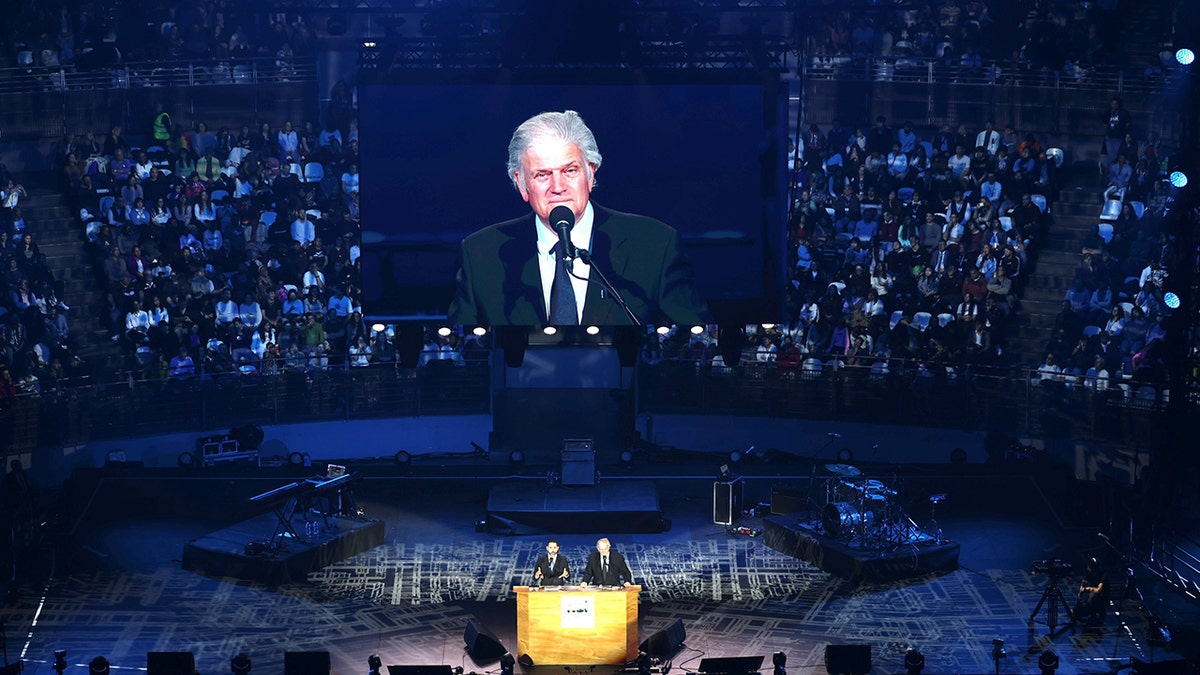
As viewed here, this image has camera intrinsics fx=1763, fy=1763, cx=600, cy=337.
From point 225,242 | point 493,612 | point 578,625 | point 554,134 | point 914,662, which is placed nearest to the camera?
point 914,662

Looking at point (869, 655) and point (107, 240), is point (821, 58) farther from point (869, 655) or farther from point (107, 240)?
point (869, 655)

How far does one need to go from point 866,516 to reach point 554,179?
20.2 feet

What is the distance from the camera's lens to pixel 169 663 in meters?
18.7

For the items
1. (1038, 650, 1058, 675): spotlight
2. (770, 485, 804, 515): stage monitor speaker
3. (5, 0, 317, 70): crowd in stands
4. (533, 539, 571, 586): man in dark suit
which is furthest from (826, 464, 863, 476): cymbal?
(5, 0, 317, 70): crowd in stands

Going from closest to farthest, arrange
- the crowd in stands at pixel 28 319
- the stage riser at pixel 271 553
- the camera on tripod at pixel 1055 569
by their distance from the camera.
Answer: the camera on tripod at pixel 1055 569 → the stage riser at pixel 271 553 → the crowd in stands at pixel 28 319

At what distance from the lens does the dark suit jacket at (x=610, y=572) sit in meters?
19.9

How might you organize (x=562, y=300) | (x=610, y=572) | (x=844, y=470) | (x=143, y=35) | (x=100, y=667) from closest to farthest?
1. (x=100, y=667)
2. (x=610, y=572)
3. (x=844, y=470)
4. (x=562, y=300)
5. (x=143, y=35)

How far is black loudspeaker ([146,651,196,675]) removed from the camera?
61.4 feet

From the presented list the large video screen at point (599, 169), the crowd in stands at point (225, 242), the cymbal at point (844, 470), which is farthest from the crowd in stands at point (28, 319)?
the cymbal at point (844, 470)

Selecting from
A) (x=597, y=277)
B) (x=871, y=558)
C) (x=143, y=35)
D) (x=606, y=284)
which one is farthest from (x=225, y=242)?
(x=871, y=558)

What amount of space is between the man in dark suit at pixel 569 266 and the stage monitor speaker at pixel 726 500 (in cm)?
256

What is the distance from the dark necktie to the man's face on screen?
62 cm

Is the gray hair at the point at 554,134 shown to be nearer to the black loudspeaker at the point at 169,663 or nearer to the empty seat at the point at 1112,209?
the black loudspeaker at the point at 169,663

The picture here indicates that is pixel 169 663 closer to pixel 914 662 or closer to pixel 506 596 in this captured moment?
pixel 506 596
